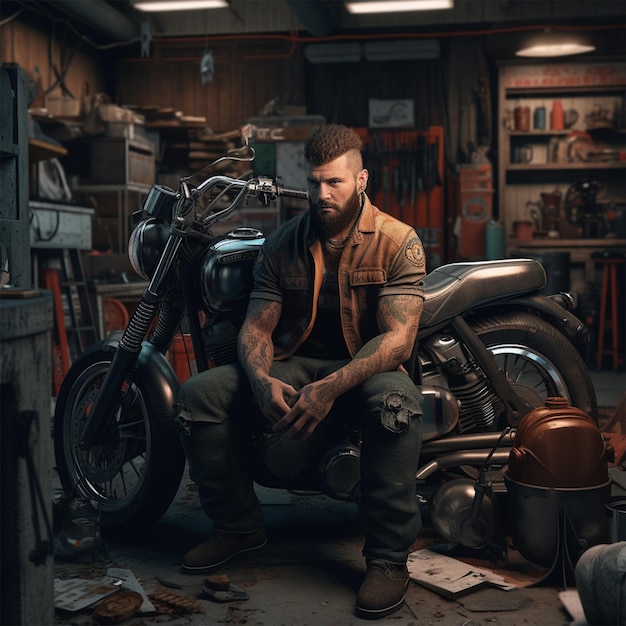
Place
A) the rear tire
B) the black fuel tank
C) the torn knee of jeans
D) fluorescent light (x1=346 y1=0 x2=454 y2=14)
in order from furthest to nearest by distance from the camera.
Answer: fluorescent light (x1=346 y1=0 x2=454 y2=14)
the rear tire
the black fuel tank
the torn knee of jeans

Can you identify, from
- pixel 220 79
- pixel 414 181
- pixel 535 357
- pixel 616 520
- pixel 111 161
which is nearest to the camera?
pixel 616 520

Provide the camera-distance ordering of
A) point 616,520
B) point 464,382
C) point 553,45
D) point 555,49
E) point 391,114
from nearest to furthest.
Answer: point 616,520, point 464,382, point 553,45, point 555,49, point 391,114

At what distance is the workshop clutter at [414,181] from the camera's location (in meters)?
8.23

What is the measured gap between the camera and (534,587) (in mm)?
2338

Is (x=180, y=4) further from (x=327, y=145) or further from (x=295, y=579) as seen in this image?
(x=295, y=579)

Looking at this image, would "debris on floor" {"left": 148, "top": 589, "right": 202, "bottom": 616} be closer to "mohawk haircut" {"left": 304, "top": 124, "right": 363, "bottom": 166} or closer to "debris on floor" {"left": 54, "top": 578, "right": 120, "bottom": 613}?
"debris on floor" {"left": 54, "top": 578, "right": 120, "bottom": 613}

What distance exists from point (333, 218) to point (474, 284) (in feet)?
1.83

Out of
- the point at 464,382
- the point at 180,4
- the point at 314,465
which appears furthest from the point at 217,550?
the point at 180,4

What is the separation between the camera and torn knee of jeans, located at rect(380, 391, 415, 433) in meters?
2.22

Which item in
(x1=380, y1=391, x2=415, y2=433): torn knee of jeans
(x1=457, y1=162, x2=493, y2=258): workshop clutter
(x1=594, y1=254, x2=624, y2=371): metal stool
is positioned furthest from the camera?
(x1=457, y1=162, x2=493, y2=258): workshop clutter

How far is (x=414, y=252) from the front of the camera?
246cm

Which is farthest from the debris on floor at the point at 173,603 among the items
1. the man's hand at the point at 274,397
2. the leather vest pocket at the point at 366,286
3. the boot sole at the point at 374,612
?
the leather vest pocket at the point at 366,286

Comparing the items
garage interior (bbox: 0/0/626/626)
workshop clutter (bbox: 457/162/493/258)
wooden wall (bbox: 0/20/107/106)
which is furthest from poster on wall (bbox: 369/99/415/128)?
wooden wall (bbox: 0/20/107/106)

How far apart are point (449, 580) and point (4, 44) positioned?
21.0 ft
